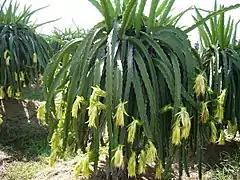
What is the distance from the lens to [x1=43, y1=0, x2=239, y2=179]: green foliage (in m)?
2.28

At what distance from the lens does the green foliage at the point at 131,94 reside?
7.48ft

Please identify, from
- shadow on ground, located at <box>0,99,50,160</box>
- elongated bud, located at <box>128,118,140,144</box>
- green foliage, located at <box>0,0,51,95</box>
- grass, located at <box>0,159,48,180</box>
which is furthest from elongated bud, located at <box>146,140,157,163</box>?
green foliage, located at <box>0,0,51,95</box>

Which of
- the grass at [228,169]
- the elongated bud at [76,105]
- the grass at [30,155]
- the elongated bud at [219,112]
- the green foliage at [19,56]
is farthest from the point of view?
the green foliage at [19,56]

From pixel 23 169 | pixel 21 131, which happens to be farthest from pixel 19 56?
pixel 23 169

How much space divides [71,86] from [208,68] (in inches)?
72.0

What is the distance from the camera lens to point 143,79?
2.40m

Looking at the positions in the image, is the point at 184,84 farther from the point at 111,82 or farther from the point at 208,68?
the point at 208,68

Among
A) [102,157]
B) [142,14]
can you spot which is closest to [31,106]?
[102,157]

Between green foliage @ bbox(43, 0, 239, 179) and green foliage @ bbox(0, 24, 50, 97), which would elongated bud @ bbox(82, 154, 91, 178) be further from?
green foliage @ bbox(0, 24, 50, 97)

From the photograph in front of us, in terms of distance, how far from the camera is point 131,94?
2.49m

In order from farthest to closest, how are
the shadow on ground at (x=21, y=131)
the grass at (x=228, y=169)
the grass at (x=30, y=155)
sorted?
the shadow on ground at (x=21, y=131) → the grass at (x=30, y=155) → the grass at (x=228, y=169)

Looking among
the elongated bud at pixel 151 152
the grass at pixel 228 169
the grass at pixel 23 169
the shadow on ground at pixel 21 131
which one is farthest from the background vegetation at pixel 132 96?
the shadow on ground at pixel 21 131

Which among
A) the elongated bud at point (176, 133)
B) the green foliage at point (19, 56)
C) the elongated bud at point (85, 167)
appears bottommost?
the elongated bud at point (85, 167)

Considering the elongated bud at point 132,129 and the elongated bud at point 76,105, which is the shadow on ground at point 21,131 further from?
the elongated bud at point 132,129
